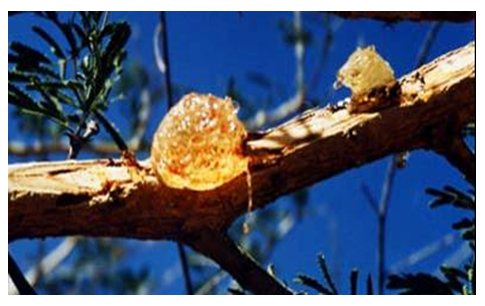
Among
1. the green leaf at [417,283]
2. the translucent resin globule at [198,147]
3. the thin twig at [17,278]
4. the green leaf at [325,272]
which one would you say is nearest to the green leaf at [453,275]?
the green leaf at [417,283]

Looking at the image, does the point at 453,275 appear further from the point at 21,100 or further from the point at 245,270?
the point at 21,100

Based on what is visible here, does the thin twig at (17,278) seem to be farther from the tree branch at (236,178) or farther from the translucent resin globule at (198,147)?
the translucent resin globule at (198,147)

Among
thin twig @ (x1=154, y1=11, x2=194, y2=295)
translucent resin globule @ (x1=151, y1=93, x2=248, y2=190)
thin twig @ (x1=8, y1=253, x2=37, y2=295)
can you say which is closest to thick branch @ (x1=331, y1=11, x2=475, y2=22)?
thin twig @ (x1=154, y1=11, x2=194, y2=295)

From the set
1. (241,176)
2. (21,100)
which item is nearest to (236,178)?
(241,176)
